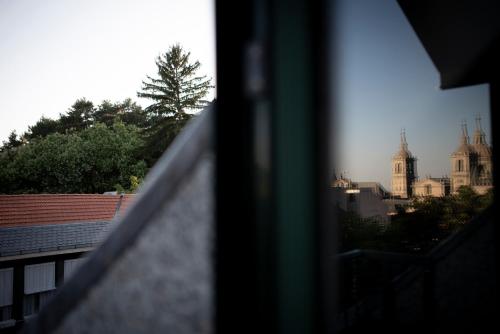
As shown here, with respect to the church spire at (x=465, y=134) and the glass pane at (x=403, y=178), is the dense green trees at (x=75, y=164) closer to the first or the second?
the glass pane at (x=403, y=178)

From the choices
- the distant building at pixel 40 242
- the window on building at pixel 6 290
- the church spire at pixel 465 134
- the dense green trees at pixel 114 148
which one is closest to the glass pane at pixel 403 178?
the church spire at pixel 465 134

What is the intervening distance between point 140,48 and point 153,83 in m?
3.78

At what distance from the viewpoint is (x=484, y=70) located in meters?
2.53

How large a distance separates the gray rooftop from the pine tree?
10673 mm

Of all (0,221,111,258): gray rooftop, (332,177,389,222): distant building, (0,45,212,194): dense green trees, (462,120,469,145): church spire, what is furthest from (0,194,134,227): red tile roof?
(462,120,469,145): church spire

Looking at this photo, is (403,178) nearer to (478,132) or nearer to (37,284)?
(478,132)

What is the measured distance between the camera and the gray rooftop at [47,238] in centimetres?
1066

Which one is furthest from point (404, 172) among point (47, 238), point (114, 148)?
point (114, 148)

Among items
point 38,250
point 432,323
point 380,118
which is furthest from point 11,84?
point 432,323

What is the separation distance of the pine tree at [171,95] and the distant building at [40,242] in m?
9.22

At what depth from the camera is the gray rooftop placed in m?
10.7

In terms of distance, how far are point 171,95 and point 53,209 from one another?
1306cm

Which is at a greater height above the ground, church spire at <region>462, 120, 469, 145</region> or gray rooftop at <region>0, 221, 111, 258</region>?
church spire at <region>462, 120, 469, 145</region>

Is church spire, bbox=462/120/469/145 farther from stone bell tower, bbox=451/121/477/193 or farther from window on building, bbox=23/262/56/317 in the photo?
window on building, bbox=23/262/56/317
